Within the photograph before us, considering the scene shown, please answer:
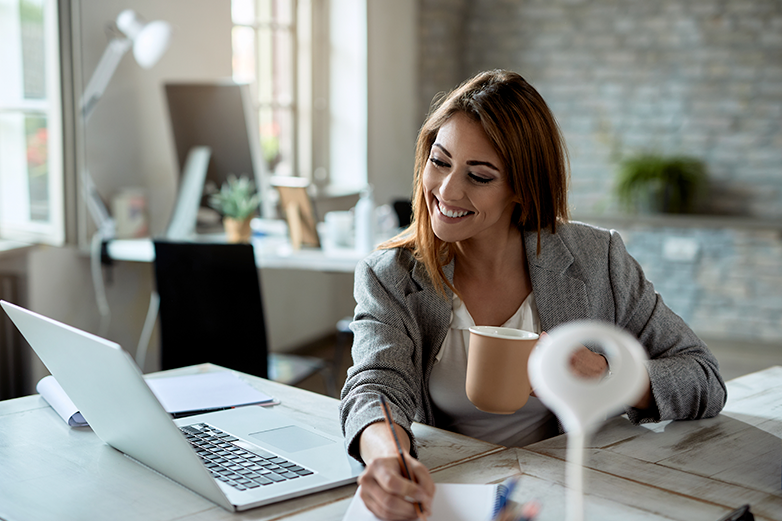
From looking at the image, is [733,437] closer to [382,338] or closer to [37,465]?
[382,338]

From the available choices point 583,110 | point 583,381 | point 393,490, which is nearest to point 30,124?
point 393,490

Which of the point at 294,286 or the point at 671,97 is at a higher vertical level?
the point at 671,97

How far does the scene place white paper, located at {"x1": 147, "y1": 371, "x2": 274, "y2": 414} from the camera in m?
1.44

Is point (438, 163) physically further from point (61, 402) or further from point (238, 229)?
point (238, 229)

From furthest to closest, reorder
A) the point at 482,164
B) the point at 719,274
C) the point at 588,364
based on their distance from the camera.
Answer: the point at 719,274
the point at 482,164
the point at 588,364

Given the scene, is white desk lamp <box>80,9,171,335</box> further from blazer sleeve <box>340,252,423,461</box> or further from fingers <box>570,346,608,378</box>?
fingers <box>570,346,608,378</box>

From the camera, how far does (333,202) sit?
4816 mm

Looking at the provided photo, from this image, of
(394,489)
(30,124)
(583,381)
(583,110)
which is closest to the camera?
(583,381)

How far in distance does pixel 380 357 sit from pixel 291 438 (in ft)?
0.64

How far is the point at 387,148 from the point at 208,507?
4420mm

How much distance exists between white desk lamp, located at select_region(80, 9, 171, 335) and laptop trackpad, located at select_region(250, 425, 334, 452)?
217 cm

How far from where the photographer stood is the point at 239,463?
3.76 ft

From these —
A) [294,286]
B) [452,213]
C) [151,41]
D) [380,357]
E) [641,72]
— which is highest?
[641,72]

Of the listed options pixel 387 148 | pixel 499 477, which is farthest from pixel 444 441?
pixel 387 148
